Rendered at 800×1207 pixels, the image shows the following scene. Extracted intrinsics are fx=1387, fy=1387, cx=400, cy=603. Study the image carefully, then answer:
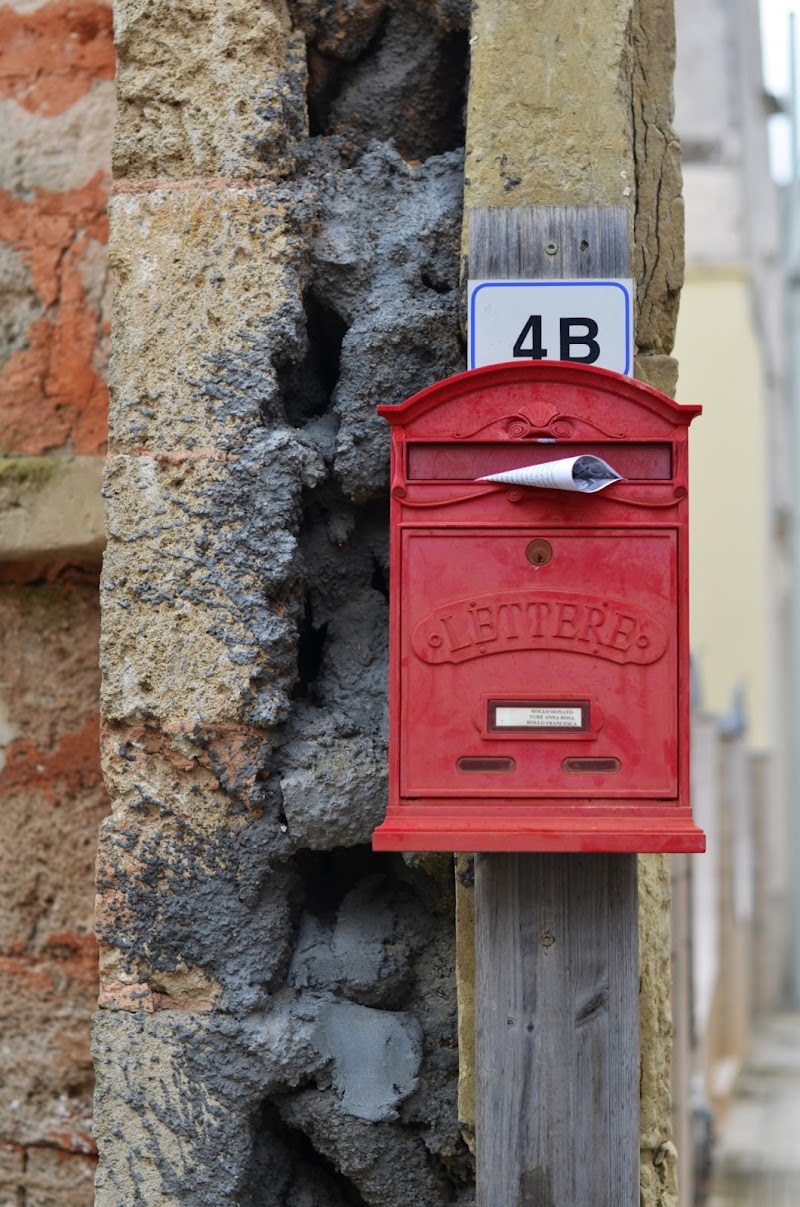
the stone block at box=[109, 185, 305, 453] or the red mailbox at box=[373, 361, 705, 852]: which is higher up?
the stone block at box=[109, 185, 305, 453]

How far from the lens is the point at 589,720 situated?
6.03 ft

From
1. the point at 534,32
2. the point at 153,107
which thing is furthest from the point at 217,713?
the point at 534,32

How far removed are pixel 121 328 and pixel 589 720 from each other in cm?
112

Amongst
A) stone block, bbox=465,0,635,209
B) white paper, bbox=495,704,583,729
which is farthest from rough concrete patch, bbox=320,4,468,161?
white paper, bbox=495,704,583,729

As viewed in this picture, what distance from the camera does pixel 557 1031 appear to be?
201 centimetres

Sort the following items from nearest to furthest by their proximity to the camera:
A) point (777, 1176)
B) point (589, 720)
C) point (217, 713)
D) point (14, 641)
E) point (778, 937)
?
point (589, 720) < point (217, 713) < point (14, 641) < point (777, 1176) < point (778, 937)

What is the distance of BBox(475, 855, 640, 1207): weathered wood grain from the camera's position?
2.01 meters

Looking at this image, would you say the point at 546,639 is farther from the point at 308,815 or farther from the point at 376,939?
the point at 376,939

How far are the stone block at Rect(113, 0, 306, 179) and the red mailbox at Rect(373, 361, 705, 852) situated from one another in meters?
0.78

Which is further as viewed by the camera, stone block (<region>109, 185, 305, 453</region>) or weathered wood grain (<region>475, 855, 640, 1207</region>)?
stone block (<region>109, 185, 305, 453</region>)

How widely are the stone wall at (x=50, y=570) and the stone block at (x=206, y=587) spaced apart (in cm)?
51

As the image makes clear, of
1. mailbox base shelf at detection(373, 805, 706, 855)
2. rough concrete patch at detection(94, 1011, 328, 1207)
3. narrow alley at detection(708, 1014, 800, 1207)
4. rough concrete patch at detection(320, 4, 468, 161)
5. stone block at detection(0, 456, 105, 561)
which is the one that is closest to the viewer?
mailbox base shelf at detection(373, 805, 706, 855)

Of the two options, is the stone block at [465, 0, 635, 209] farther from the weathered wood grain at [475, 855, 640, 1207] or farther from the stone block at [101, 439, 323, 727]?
the weathered wood grain at [475, 855, 640, 1207]

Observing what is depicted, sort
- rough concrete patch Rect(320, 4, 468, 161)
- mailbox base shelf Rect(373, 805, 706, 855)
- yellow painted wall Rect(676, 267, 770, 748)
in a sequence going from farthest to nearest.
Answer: yellow painted wall Rect(676, 267, 770, 748) < rough concrete patch Rect(320, 4, 468, 161) < mailbox base shelf Rect(373, 805, 706, 855)
